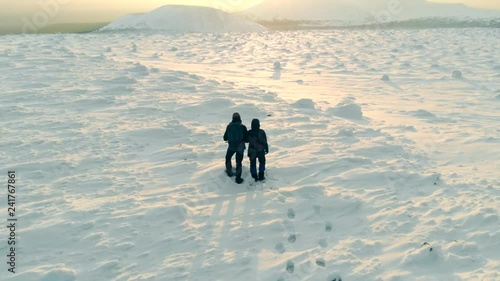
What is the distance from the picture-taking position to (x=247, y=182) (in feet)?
26.4

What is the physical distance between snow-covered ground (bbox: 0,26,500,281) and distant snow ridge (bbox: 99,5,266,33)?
3491 centimetres

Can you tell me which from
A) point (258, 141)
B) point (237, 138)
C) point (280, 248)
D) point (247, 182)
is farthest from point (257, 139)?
point (280, 248)

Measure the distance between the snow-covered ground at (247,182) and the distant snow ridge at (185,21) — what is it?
34911mm

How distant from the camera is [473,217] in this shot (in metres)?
6.45

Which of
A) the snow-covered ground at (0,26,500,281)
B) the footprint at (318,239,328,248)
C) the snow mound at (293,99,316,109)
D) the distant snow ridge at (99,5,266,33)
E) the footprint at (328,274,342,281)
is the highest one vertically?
the distant snow ridge at (99,5,266,33)

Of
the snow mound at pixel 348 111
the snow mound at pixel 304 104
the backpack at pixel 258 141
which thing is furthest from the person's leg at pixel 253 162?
the snow mound at pixel 304 104

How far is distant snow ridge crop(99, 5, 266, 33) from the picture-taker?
49.9 m

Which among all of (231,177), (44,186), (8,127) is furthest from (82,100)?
(231,177)

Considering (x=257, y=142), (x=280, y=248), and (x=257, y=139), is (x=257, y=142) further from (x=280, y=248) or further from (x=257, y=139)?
(x=280, y=248)

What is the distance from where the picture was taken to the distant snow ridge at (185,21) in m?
Answer: 49.9

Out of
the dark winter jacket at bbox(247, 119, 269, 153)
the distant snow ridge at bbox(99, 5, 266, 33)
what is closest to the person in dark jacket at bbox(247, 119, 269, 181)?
the dark winter jacket at bbox(247, 119, 269, 153)

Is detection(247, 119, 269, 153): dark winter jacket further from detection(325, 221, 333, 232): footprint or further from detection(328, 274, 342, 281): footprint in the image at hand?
detection(328, 274, 342, 281): footprint

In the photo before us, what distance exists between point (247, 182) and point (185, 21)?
48.0 metres

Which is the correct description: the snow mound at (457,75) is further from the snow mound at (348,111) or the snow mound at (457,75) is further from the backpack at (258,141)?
the backpack at (258,141)
